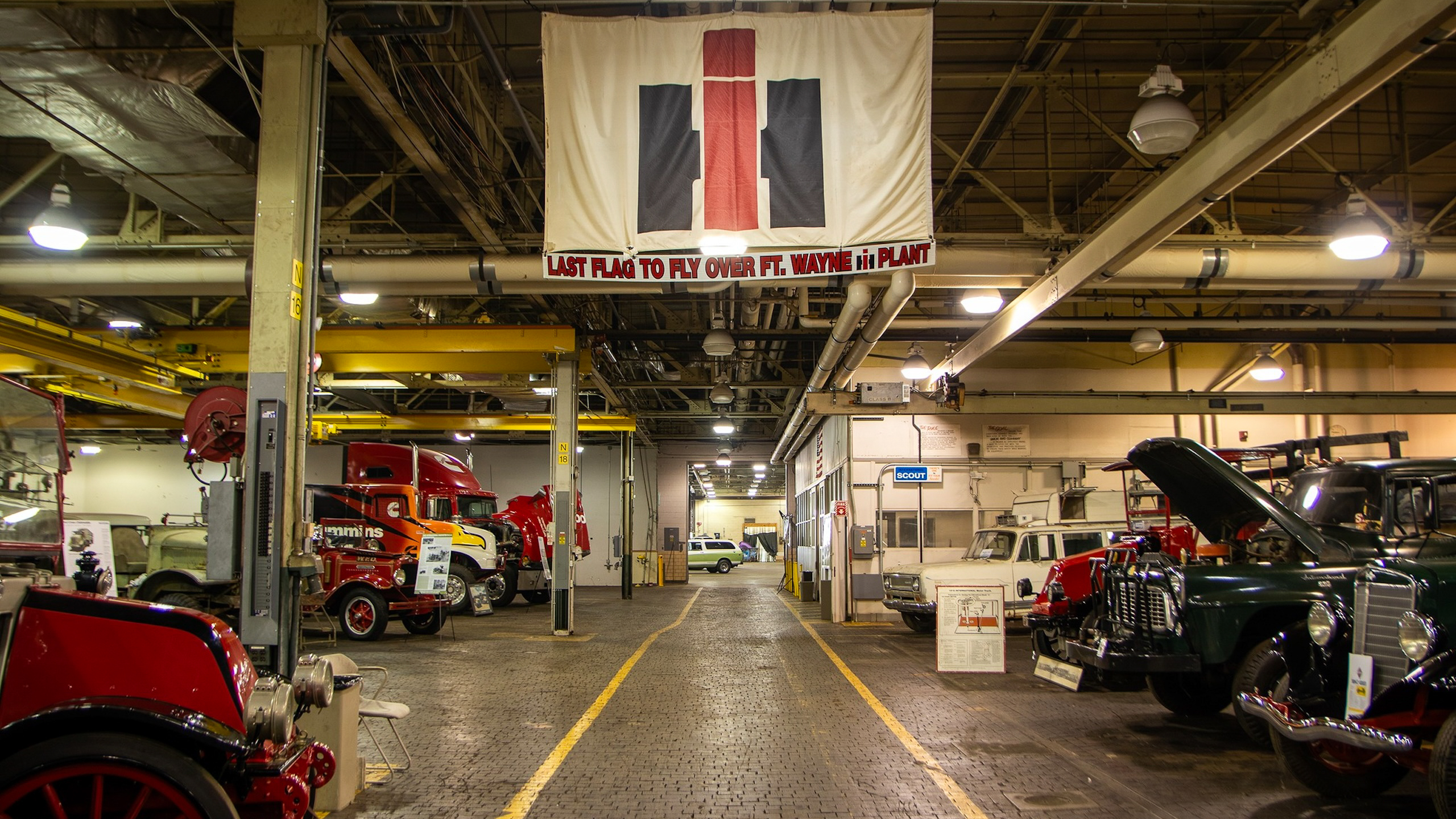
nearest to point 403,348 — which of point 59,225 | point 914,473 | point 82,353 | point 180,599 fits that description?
point 180,599

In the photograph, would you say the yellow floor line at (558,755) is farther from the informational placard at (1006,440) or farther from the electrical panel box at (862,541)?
the informational placard at (1006,440)

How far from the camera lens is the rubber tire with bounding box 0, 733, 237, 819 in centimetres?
311

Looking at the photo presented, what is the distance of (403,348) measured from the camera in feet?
46.9

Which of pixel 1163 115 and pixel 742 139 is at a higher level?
pixel 1163 115

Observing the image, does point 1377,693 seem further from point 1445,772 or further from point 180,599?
point 180,599

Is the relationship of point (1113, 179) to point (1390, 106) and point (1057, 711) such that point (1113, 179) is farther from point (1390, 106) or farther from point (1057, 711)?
point (1057, 711)

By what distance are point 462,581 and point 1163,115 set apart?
14726mm

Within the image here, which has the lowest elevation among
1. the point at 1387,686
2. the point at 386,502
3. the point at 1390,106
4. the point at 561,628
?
the point at 561,628

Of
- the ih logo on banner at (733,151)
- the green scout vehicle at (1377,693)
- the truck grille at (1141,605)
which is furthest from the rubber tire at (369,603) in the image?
the green scout vehicle at (1377,693)

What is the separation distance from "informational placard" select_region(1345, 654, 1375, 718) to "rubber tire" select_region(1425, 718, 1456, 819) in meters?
0.46

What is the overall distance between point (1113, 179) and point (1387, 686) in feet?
28.8

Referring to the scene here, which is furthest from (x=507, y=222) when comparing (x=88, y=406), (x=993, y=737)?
(x=88, y=406)

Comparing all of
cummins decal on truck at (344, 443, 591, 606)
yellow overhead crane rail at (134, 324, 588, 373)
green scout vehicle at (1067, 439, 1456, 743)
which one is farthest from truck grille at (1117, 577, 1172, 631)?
cummins decal on truck at (344, 443, 591, 606)

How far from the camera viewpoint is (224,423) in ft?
20.0
